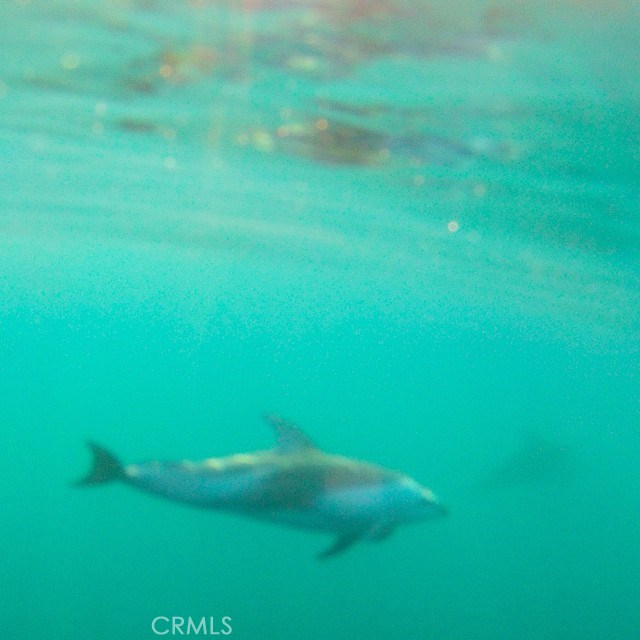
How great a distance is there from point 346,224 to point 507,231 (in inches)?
248

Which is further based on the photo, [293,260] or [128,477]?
[293,260]

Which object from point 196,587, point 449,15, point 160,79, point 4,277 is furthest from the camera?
point 4,277

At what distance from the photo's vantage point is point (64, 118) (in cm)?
1727

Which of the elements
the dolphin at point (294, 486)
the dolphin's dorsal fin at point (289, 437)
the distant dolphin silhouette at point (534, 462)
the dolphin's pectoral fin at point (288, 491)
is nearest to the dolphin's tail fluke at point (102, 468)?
the dolphin at point (294, 486)

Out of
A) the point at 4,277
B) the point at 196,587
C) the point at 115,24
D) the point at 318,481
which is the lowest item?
the point at 196,587

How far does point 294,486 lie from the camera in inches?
419

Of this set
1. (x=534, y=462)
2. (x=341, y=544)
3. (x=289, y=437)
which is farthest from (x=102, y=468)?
(x=534, y=462)

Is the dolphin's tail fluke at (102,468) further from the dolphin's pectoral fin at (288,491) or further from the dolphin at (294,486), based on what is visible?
the dolphin's pectoral fin at (288,491)

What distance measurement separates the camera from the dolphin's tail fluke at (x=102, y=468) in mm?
9914

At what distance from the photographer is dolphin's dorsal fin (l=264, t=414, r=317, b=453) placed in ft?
37.0

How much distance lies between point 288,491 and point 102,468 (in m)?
2.79

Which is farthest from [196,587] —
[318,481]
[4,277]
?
[4,277]

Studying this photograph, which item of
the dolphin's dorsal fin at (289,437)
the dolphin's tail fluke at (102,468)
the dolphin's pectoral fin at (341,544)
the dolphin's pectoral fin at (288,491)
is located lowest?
the dolphin's pectoral fin at (341,544)

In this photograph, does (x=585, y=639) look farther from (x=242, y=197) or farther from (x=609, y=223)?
(x=242, y=197)
